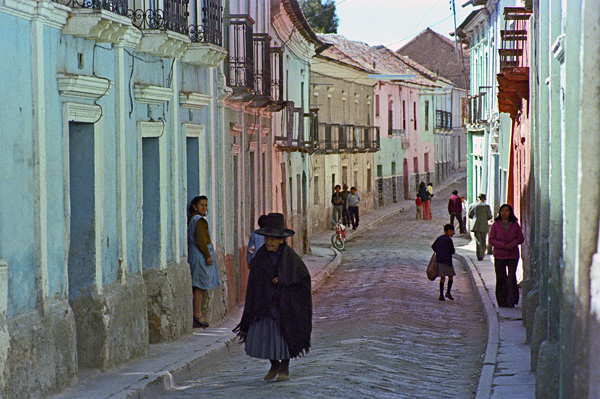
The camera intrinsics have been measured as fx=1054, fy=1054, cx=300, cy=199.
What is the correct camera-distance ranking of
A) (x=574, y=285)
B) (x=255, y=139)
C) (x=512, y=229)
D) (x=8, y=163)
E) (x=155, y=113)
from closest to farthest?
(x=574, y=285)
(x=8, y=163)
(x=155, y=113)
(x=512, y=229)
(x=255, y=139)

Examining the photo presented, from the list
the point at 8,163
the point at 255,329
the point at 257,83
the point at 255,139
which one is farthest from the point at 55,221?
the point at 255,139

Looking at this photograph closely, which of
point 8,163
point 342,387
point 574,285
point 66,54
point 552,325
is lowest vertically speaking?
point 342,387

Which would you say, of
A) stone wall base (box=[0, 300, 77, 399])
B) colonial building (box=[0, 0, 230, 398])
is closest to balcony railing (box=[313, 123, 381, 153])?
colonial building (box=[0, 0, 230, 398])

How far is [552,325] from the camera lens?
8398mm

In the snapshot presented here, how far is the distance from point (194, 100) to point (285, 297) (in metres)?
4.91

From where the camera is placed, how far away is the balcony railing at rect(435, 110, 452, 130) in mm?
61156

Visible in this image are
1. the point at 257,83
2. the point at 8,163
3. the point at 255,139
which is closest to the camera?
the point at 8,163

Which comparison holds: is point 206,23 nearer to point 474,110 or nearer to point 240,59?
point 240,59

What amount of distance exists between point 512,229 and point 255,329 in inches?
243

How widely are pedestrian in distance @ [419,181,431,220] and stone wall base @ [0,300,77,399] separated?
29.9m

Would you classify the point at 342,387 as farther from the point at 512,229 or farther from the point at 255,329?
the point at 512,229

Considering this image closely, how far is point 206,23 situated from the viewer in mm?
14562

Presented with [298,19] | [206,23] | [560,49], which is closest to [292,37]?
[298,19]

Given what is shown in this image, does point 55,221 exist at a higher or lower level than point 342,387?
higher
